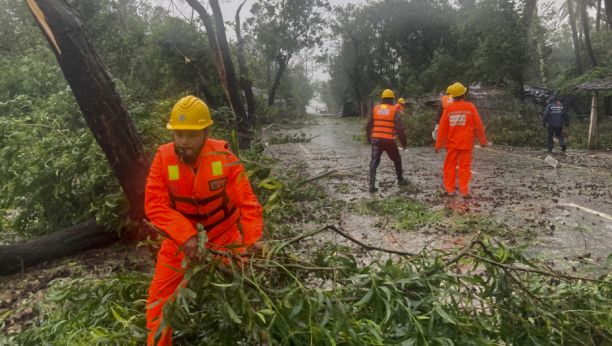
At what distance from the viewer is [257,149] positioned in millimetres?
6789

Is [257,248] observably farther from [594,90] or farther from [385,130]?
[594,90]

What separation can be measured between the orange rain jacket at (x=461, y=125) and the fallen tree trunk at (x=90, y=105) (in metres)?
5.32

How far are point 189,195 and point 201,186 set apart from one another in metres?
0.13

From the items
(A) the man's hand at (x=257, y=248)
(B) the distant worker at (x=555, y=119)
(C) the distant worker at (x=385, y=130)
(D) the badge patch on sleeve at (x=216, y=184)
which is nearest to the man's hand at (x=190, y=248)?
(A) the man's hand at (x=257, y=248)

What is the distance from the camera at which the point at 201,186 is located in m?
2.74

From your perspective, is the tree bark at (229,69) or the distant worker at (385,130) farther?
the tree bark at (229,69)

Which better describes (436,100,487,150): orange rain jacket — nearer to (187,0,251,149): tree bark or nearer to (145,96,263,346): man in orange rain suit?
(187,0,251,149): tree bark

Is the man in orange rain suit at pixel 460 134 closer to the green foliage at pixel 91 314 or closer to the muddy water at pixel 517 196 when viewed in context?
the muddy water at pixel 517 196

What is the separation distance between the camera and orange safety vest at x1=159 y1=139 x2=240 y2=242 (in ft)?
8.85

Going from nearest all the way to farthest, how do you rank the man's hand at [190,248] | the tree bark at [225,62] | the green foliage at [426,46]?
the man's hand at [190,248] < the tree bark at [225,62] < the green foliage at [426,46]

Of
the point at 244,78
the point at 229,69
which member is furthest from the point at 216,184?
the point at 244,78

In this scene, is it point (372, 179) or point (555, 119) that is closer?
point (372, 179)

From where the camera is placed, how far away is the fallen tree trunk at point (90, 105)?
3.62 m

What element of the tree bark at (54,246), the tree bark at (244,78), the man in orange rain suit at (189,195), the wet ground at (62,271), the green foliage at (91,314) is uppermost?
the tree bark at (244,78)
